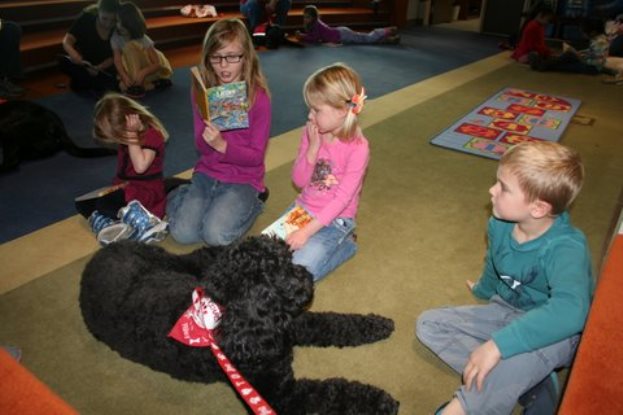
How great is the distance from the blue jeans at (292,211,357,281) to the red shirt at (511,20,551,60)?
6473 mm

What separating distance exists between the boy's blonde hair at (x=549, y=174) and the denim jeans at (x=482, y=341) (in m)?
0.51

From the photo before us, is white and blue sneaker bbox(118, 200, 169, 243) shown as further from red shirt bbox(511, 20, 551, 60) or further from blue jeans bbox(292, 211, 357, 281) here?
red shirt bbox(511, 20, 551, 60)

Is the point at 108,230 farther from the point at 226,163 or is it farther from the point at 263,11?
the point at 263,11

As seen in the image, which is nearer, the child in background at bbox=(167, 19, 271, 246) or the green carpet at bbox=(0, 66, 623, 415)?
the green carpet at bbox=(0, 66, 623, 415)

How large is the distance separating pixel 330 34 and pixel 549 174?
25.0 feet

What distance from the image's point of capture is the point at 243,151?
273cm

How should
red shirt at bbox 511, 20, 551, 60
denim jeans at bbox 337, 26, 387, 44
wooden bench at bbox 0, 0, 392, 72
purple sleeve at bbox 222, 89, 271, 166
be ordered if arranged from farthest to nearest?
denim jeans at bbox 337, 26, 387, 44, red shirt at bbox 511, 20, 551, 60, wooden bench at bbox 0, 0, 392, 72, purple sleeve at bbox 222, 89, 271, 166

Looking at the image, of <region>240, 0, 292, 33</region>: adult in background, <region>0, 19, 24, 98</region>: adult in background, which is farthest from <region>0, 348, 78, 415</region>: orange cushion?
<region>240, 0, 292, 33</region>: adult in background

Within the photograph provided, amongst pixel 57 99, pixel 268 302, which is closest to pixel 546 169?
pixel 268 302

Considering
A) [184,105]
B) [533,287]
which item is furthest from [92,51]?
[533,287]

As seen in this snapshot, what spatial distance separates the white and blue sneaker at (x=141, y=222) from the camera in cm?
269

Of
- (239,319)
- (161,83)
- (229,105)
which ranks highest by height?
(229,105)

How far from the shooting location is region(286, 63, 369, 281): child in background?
83.7 inches

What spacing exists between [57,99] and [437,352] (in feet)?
16.2
